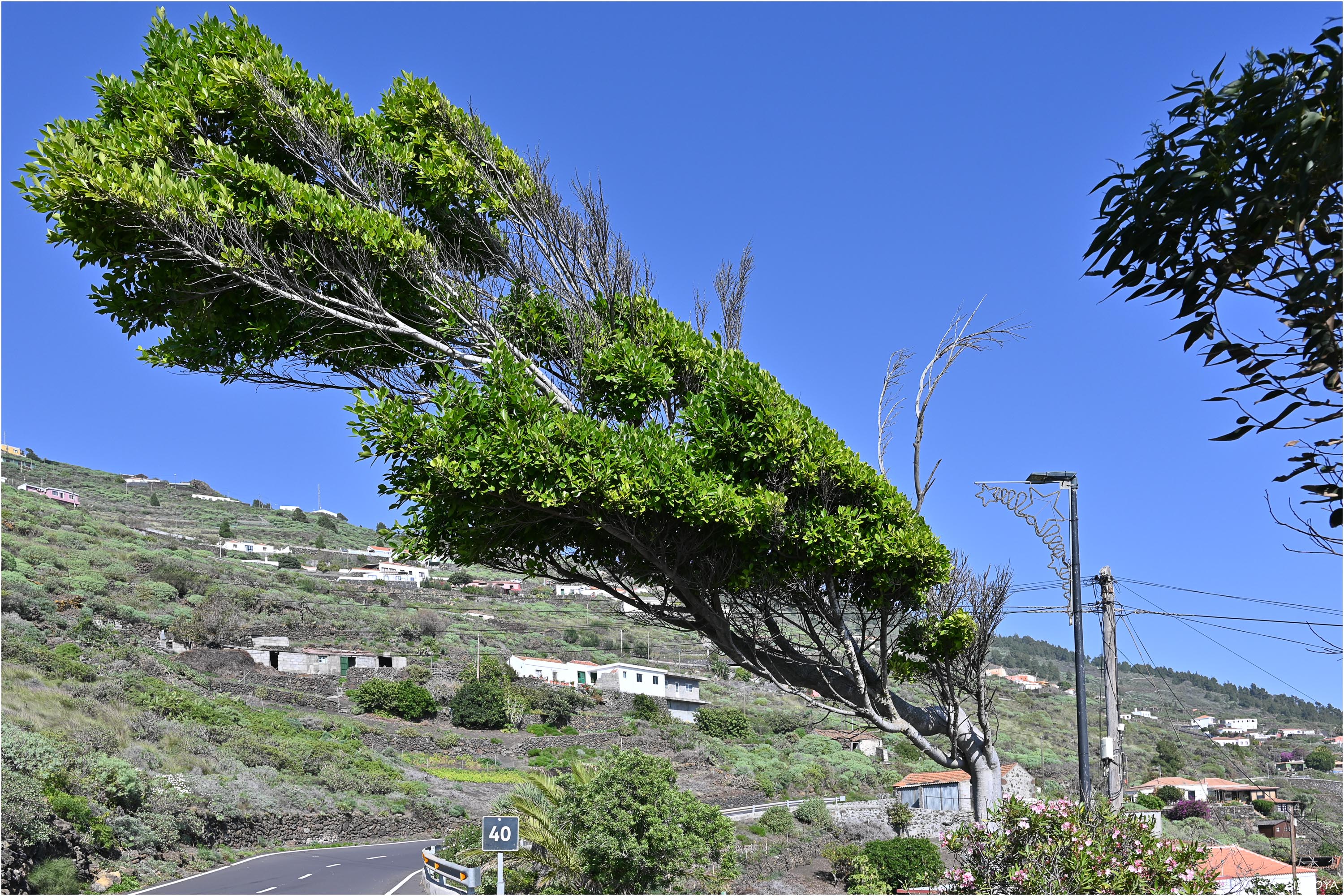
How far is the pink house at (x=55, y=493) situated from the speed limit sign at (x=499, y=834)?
79.8 metres

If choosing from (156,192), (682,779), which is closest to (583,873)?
(156,192)

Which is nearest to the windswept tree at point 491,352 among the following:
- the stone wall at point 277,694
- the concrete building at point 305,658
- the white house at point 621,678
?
the stone wall at point 277,694

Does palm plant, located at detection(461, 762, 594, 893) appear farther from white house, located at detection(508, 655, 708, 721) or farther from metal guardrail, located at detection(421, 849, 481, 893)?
white house, located at detection(508, 655, 708, 721)

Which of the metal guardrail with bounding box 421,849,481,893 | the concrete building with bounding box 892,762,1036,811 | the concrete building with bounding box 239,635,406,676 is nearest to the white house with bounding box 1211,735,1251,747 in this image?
the concrete building with bounding box 892,762,1036,811

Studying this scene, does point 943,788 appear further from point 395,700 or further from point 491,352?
point 491,352

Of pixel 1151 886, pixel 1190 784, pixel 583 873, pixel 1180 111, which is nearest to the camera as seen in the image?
pixel 1180 111

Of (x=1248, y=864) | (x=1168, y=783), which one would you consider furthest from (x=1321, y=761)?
(x=1248, y=864)

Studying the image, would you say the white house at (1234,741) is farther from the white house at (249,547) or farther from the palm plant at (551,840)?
the white house at (249,547)

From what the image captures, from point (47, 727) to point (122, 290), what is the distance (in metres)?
23.2

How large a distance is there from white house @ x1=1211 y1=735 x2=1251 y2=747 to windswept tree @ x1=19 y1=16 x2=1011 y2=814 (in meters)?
63.4

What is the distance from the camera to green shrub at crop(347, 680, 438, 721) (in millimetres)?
42625

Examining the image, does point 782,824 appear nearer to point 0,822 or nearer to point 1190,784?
point 0,822

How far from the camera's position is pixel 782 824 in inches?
1085

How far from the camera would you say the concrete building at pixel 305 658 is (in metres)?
47.2
